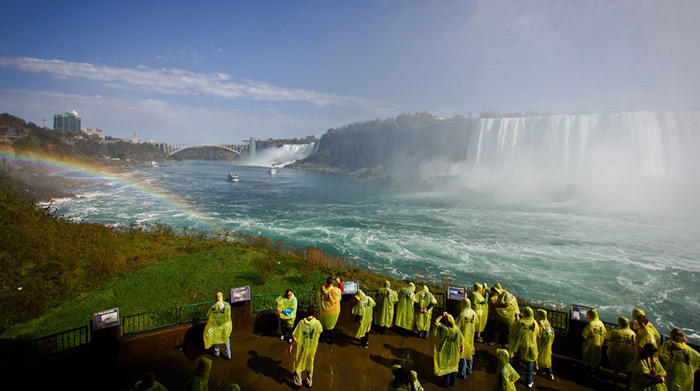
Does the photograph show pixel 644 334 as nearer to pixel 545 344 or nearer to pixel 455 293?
pixel 545 344

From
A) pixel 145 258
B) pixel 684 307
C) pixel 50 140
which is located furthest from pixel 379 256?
pixel 50 140

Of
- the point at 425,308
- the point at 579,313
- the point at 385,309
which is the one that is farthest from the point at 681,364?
the point at 385,309

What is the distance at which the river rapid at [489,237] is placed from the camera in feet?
64.3

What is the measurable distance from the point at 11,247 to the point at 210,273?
7.10 m

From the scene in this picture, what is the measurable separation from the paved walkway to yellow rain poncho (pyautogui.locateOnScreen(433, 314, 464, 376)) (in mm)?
477

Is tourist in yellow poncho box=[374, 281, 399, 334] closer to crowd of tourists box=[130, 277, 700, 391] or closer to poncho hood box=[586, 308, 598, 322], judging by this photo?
crowd of tourists box=[130, 277, 700, 391]

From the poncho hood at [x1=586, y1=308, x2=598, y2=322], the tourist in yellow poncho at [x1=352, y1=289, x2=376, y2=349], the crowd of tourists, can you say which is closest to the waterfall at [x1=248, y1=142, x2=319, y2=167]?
the crowd of tourists

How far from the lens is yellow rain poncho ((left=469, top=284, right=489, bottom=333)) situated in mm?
7695

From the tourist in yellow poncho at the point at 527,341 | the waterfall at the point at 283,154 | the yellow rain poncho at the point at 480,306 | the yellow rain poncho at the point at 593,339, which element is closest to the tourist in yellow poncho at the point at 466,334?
the tourist in yellow poncho at the point at 527,341

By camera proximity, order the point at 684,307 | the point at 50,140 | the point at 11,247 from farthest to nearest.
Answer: the point at 50,140
the point at 684,307
the point at 11,247

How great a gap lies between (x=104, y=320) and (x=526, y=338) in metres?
7.71

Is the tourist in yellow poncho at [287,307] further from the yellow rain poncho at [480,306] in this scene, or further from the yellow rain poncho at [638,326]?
the yellow rain poncho at [638,326]

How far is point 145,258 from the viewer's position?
16.5 m

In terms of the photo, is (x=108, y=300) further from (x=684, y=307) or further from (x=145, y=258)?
(x=684, y=307)
